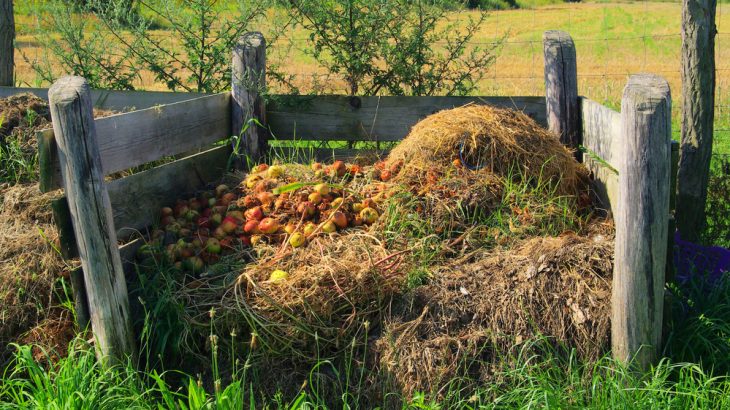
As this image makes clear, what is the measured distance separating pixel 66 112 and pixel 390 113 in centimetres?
254

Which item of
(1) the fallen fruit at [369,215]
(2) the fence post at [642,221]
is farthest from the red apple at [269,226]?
(2) the fence post at [642,221]

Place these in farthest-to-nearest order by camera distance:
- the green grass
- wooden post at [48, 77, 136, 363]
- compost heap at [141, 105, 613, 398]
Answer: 1. compost heap at [141, 105, 613, 398]
2. wooden post at [48, 77, 136, 363]
3. the green grass

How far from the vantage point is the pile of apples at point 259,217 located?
14.4 feet

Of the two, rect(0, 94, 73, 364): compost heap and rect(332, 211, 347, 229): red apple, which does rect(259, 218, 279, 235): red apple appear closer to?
rect(332, 211, 347, 229): red apple

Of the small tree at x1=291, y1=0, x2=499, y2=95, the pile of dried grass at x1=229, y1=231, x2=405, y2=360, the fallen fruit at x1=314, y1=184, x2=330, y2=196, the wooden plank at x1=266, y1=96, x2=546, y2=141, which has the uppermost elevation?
the small tree at x1=291, y1=0, x2=499, y2=95

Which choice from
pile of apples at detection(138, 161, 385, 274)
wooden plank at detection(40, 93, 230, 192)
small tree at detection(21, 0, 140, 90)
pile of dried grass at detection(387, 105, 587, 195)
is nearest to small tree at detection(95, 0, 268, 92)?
small tree at detection(21, 0, 140, 90)

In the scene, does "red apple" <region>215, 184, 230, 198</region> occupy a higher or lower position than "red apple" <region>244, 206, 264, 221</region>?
higher

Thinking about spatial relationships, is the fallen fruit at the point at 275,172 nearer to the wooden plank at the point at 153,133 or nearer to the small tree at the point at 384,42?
the wooden plank at the point at 153,133

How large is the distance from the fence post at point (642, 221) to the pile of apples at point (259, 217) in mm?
1535

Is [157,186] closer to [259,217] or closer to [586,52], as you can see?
[259,217]

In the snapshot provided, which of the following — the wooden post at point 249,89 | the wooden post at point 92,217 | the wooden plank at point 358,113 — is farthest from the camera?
the wooden plank at point 358,113

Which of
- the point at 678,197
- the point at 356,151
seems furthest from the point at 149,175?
the point at 678,197

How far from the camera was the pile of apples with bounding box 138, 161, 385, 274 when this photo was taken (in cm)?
438

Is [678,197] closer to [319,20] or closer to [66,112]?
[319,20]
